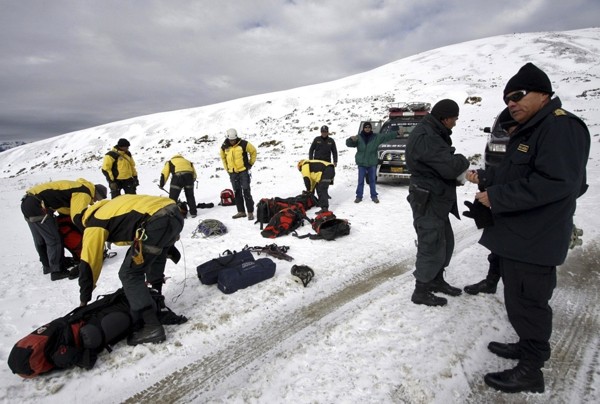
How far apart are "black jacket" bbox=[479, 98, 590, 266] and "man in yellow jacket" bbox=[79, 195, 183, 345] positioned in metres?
2.95

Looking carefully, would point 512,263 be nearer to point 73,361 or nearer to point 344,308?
point 344,308

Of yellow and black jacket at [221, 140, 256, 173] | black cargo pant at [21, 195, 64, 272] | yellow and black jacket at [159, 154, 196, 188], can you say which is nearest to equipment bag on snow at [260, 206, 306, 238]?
yellow and black jacket at [221, 140, 256, 173]

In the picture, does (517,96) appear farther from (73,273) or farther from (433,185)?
(73,273)

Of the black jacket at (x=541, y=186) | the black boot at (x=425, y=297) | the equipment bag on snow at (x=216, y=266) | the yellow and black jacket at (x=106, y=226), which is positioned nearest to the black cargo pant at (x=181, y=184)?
the equipment bag on snow at (x=216, y=266)

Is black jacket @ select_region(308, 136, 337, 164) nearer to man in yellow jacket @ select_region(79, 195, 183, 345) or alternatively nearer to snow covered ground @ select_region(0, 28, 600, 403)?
snow covered ground @ select_region(0, 28, 600, 403)

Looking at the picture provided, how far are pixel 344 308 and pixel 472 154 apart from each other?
1271 centimetres

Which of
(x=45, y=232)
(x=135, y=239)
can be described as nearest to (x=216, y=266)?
(x=135, y=239)

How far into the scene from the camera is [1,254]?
229 inches

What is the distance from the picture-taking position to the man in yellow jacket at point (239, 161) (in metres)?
6.86

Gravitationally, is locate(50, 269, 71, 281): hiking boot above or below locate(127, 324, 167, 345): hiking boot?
above

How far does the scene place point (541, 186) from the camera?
1855 mm

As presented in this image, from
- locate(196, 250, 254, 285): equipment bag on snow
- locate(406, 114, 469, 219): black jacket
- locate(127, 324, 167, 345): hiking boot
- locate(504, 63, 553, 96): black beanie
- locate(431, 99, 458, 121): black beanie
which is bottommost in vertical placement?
locate(127, 324, 167, 345): hiking boot

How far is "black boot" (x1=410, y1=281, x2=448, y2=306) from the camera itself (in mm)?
3227

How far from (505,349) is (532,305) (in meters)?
0.69
